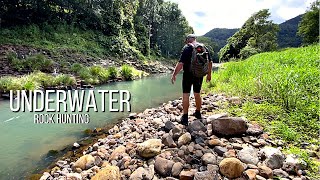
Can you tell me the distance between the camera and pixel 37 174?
13.0 feet

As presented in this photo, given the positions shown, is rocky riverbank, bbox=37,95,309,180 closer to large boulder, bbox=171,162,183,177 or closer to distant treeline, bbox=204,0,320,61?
large boulder, bbox=171,162,183,177

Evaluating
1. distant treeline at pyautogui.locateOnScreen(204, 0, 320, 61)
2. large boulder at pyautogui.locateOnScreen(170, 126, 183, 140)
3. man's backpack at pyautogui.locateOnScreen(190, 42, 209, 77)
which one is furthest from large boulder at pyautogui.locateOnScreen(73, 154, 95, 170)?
distant treeline at pyautogui.locateOnScreen(204, 0, 320, 61)

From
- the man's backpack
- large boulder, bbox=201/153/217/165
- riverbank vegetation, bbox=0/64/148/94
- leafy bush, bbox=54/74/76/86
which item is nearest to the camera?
large boulder, bbox=201/153/217/165

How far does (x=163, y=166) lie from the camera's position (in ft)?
9.96

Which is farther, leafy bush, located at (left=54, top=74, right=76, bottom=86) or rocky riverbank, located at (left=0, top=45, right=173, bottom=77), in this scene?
rocky riverbank, located at (left=0, top=45, right=173, bottom=77)

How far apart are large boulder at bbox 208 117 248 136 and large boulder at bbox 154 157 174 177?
3.17 feet

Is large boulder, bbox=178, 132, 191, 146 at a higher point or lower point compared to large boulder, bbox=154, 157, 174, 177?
higher

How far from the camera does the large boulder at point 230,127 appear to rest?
3.50 metres

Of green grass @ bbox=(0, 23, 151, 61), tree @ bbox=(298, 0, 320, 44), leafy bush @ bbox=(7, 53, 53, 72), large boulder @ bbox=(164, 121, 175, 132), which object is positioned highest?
tree @ bbox=(298, 0, 320, 44)

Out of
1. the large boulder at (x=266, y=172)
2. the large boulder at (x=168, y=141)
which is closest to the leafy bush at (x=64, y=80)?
the large boulder at (x=168, y=141)

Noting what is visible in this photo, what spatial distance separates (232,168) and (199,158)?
1.70 ft

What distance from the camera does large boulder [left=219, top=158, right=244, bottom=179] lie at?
2.64 m

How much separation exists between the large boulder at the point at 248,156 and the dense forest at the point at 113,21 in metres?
21.3

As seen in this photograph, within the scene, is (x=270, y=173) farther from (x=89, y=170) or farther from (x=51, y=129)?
(x=51, y=129)
